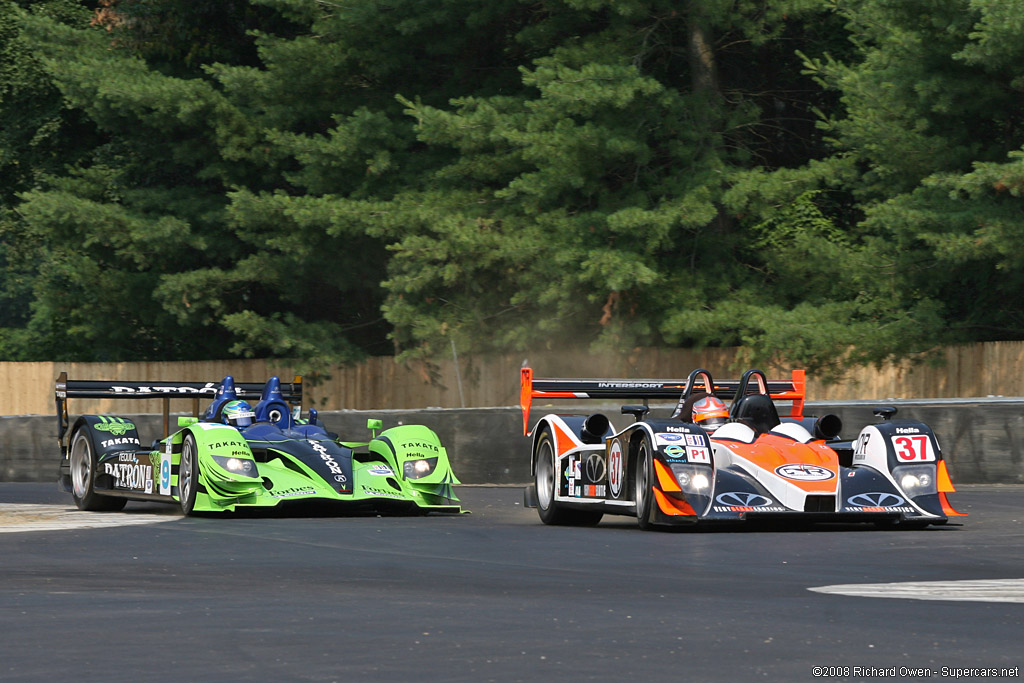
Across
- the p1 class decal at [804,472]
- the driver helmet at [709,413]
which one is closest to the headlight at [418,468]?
the driver helmet at [709,413]

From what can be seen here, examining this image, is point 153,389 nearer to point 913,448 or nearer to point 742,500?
point 742,500

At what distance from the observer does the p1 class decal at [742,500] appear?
14.1m

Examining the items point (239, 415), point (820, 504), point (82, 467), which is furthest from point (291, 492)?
point (820, 504)

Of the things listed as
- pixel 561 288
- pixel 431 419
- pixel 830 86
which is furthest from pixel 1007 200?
pixel 431 419

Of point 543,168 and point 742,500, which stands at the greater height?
point 543,168

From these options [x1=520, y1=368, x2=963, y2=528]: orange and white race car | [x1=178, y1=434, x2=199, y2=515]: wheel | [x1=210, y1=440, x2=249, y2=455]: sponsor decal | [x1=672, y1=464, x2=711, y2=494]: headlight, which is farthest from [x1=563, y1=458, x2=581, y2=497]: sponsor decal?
[x1=178, y1=434, x2=199, y2=515]: wheel

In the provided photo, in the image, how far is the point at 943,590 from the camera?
985 cm

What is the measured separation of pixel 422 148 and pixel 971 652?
104 feet

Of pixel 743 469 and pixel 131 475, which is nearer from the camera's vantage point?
pixel 743 469

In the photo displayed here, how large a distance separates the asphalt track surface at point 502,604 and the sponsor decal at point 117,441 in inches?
135

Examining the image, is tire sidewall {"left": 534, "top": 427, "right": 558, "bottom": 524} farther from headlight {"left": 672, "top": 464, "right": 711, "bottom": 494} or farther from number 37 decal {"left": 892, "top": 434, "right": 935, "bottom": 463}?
number 37 decal {"left": 892, "top": 434, "right": 935, "bottom": 463}

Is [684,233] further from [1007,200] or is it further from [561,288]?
[1007,200]

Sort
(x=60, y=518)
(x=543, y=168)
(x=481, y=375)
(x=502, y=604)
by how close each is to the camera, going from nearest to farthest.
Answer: (x=502, y=604), (x=60, y=518), (x=543, y=168), (x=481, y=375)

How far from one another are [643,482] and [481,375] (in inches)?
953
